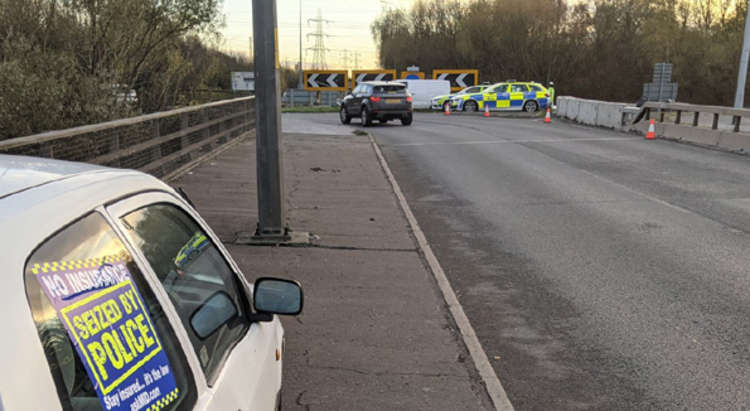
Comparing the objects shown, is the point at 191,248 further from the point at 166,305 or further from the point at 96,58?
the point at 96,58

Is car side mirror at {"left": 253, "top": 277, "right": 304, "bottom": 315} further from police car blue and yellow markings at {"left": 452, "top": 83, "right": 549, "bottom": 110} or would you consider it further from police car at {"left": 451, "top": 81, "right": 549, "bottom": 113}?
police car blue and yellow markings at {"left": 452, "top": 83, "right": 549, "bottom": 110}

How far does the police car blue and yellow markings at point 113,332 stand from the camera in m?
1.43

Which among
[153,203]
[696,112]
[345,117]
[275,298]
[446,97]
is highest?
[153,203]

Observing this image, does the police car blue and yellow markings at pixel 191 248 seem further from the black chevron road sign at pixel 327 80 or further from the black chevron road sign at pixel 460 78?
the black chevron road sign at pixel 460 78

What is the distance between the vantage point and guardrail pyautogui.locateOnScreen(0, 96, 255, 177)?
6383mm

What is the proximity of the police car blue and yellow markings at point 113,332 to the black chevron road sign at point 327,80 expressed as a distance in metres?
46.6

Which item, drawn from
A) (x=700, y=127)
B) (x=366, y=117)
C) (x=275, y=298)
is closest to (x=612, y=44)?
(x=366, y=117)

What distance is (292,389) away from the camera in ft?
13.5

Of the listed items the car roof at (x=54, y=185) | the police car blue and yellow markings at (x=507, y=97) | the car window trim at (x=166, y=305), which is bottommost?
the police car blue and yellow markings at (x=507, y=97)

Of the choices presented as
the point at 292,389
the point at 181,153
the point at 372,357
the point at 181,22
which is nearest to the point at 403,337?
the point at 372,357

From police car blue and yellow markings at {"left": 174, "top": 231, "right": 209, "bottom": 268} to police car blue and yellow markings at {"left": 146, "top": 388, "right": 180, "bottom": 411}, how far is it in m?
0.50

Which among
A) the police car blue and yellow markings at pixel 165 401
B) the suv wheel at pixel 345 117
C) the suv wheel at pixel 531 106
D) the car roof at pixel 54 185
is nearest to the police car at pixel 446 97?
the suv wheel at pixel 531 106

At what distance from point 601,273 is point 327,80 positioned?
1674 inches

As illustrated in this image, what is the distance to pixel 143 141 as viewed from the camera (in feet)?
31.5
